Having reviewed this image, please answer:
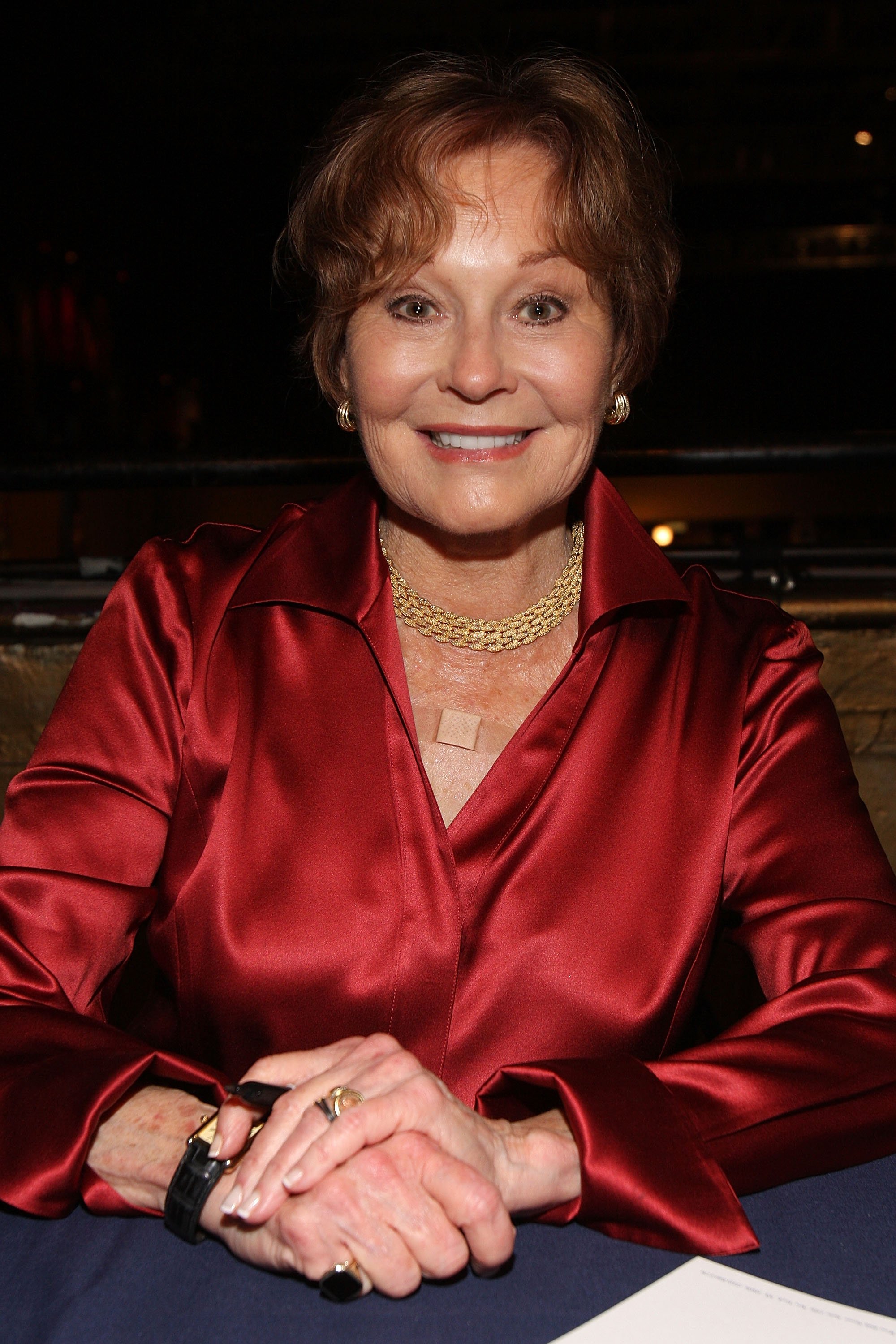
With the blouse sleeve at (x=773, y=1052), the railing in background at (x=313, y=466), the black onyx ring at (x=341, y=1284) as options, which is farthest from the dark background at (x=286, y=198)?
the black onyx ring at (x=341, y=1284)

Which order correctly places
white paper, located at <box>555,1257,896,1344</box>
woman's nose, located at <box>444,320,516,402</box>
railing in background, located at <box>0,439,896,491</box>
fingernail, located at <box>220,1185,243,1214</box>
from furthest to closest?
railing in background, located at <box>0,439,896,491</box>
woman's nose, located at <box>444,320,516,402</box>
fingernail, located at <box>220,1185,243,1214</box>
white paper, located at <box>555,1257,896,1344</box>

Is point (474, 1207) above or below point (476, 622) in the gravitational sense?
below

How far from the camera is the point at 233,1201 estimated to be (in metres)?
0.82

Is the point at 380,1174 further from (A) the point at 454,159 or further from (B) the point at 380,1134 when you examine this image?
(A) the point at 454,159

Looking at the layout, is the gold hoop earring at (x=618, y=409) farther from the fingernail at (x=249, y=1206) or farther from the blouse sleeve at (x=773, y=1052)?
the fingernail at (x=249, y=1206)

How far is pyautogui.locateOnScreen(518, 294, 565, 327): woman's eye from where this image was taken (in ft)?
4.26

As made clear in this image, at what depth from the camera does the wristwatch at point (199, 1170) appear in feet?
2.72

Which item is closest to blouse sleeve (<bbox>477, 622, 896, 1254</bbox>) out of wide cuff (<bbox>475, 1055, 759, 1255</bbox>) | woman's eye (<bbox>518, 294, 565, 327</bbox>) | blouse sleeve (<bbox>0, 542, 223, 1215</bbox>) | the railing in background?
wide cuff (<bbox>475, 1055, 759, 1255</bbox>)

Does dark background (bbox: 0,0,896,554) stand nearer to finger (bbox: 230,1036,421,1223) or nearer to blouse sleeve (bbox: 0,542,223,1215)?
blouse sleeve (bbox: 0,542,223,1215)

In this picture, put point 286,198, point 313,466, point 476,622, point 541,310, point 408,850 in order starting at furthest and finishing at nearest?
point 286,198
point 313,466
point 476,622
point 541,310
point 408,850

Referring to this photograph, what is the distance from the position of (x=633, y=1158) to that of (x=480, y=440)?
797 millimetres

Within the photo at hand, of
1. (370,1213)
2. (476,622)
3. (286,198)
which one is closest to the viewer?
(370,1213)

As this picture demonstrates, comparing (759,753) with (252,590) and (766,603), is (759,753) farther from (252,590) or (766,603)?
(252,590)

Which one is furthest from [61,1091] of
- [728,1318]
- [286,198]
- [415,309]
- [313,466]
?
[286,198]
